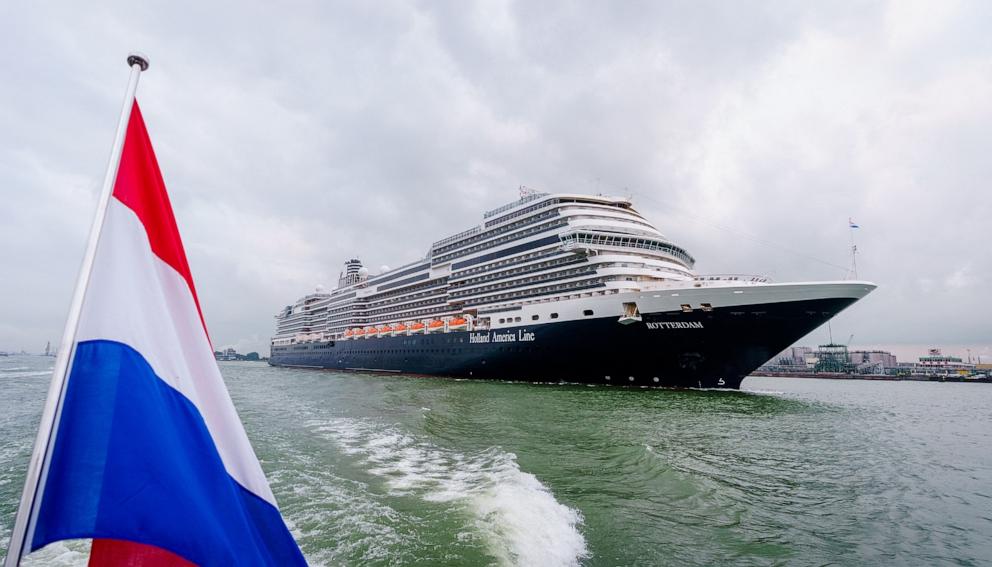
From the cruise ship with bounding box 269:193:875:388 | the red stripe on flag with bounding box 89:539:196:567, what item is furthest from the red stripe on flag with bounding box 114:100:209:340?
the cruise ship with bounding box 269:193:875:388

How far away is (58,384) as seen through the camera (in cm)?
177

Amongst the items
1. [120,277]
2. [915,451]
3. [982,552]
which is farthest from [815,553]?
[915,451]

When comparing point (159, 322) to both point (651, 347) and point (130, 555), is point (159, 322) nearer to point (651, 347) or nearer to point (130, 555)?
point (130, 555)

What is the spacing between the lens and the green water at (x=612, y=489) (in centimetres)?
550

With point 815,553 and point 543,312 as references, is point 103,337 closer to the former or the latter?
point 815,553

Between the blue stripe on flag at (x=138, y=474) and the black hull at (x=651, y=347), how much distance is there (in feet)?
82.2

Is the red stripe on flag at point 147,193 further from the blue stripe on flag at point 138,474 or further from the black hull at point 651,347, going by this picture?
the black hull at point 651,347

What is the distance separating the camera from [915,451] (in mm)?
12258

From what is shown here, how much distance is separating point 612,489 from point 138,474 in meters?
7.47

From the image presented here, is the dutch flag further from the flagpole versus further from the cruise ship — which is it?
the cruise ship

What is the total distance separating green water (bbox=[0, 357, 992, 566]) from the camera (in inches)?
217

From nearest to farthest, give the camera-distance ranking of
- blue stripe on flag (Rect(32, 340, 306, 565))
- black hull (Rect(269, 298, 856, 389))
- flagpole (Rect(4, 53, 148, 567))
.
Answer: flagpole (Rect(4, 53, 148, 567)) → blue stripe on flag (Rect(32, 340, 306, 565)) → black hull (Rect(269, 298, 856, 389))

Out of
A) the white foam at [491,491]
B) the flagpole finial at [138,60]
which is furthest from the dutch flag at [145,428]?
the white foam at [491,491]

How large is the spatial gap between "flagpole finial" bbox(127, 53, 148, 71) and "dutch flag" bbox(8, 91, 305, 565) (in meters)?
0.25
